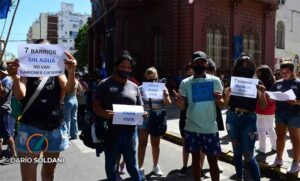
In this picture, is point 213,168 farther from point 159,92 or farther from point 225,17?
point 225,17

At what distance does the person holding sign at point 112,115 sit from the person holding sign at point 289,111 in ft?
9.44

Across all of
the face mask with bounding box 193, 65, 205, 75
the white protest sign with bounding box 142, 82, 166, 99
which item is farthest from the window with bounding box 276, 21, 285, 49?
the face mask with bounding box 193, 65, 205, 75

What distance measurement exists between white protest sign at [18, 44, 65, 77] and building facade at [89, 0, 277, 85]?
16.5 m

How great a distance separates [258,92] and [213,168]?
4.17ft

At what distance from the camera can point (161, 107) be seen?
7020 mm

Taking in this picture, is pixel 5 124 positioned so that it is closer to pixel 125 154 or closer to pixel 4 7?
pixel 125 154

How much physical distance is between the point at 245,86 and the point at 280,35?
1309 inches

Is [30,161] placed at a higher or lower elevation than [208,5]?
lower

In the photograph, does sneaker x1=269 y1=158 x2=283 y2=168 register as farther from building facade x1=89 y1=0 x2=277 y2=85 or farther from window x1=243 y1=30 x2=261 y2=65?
window x1=243 y1=30 x2=261 y2=65

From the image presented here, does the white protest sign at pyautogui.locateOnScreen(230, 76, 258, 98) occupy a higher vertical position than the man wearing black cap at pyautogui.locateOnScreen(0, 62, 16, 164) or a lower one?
higher

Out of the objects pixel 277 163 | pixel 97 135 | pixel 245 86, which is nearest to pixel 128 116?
pixel 97 135

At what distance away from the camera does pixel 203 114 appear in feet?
18.0

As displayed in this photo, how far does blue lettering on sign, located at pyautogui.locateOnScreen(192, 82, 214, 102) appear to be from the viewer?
549 centimetres

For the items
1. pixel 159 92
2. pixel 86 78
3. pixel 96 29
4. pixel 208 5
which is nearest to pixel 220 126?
pixel 159 92
